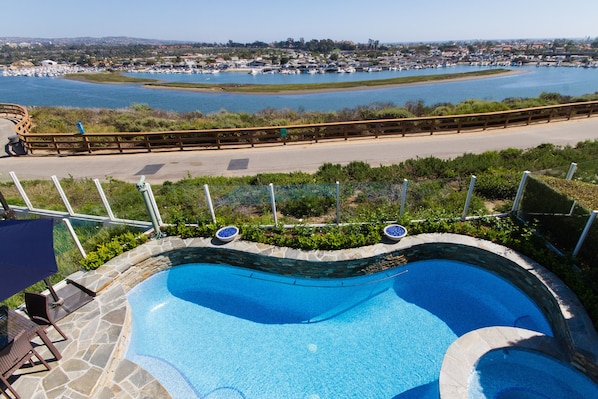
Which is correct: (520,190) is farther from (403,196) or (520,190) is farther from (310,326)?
(310,326)

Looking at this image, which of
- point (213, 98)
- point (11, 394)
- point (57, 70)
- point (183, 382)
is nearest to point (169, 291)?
point (183, 382)

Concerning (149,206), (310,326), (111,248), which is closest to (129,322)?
(111,248)

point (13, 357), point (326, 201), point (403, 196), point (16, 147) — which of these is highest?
point (403, 196)

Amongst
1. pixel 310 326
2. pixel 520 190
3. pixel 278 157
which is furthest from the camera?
pixel 278 157

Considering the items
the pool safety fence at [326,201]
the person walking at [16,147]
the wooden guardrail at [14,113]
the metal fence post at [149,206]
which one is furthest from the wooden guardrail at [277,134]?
the wooden guardrail at [14,113]

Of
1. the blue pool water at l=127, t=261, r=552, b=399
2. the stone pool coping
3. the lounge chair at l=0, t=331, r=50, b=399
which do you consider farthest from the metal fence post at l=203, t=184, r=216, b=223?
Answer: the lounge chair at l=0, t=331, r=50, b=399

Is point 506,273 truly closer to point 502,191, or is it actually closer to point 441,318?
point 441,318
